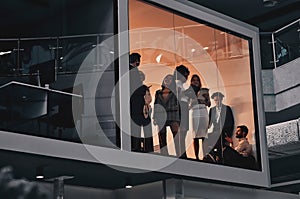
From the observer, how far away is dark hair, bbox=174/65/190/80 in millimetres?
8852

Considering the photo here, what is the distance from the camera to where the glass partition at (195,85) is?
8.49 meters

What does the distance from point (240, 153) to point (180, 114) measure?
4.99ft

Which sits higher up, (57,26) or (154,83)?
(57,26)

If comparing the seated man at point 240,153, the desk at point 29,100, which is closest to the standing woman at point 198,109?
the seated man at point 240,153

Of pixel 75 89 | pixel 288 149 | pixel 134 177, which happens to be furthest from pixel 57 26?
pixel 288 149

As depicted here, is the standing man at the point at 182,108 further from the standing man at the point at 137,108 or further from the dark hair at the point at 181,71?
the standing man at the point at 137,108

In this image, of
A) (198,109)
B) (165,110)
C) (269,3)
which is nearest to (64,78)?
(165,110)

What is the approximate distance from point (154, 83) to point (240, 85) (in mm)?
2153

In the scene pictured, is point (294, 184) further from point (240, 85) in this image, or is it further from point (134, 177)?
point (134, 177)

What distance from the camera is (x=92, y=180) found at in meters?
8.77

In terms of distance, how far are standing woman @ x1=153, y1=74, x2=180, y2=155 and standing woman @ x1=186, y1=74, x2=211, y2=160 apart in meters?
0.35

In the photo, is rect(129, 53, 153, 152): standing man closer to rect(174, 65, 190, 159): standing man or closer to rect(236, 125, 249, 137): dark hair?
rect(174, 65, 190, 159): standing man

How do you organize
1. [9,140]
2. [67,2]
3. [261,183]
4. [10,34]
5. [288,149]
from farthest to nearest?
1. [288,149]
2. [261,183]
3. [67,2]
4. [10,34]
5. [9,140]

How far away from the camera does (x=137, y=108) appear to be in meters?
8.17
